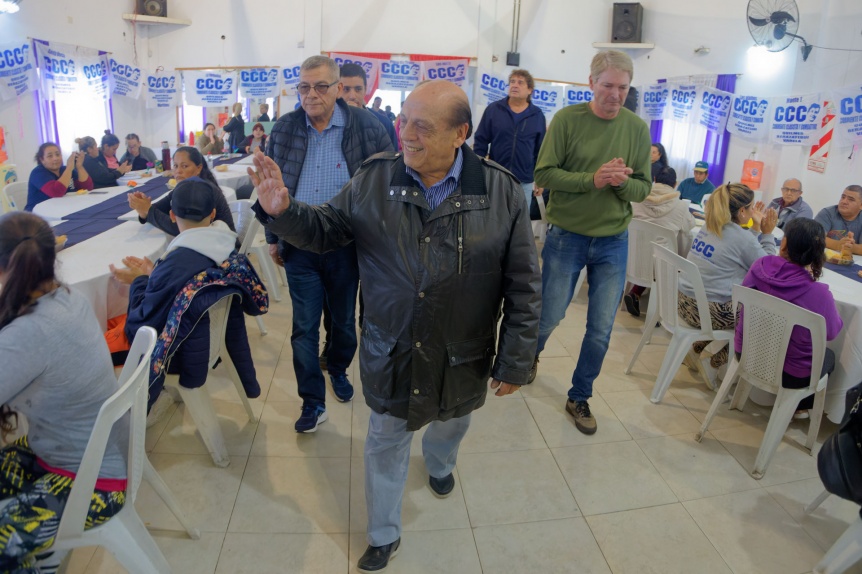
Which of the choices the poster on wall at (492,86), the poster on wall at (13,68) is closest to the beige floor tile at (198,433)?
the poster on wall at (13,68)

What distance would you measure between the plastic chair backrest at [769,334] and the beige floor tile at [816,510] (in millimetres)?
409

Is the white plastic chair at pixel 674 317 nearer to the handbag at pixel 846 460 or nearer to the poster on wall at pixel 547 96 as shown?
the handbag at pixel 846 460

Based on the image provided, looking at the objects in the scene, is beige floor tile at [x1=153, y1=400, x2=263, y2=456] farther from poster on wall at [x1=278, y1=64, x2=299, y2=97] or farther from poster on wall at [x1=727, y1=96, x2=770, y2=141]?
poster on wall at [x1=278, y1=64, x2=299, y2=97]

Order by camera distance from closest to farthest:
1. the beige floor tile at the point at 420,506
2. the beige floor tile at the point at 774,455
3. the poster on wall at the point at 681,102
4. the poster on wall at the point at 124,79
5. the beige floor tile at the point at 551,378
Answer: the beige floor tile at the point at 420,506 → the beige floor tile at the point at 774,455 → the beige floor tile at the point at 551,378 → the poster on wall at the point at 681,102 → the poster on wall at the point at 124,79

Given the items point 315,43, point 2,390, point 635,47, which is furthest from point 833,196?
point 315,43

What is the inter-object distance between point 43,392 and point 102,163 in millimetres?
5732

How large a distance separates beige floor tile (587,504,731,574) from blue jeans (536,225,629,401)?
71cm

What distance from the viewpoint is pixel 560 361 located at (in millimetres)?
3436

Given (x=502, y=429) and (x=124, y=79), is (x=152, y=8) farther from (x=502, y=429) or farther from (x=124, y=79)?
(x=502, y=429)

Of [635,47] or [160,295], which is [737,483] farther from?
[635,47]

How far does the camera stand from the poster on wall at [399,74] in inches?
360

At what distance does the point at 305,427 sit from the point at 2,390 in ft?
4.54

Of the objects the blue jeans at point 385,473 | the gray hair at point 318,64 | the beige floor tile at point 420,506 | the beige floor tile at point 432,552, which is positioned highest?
the gray hair at point 318,64

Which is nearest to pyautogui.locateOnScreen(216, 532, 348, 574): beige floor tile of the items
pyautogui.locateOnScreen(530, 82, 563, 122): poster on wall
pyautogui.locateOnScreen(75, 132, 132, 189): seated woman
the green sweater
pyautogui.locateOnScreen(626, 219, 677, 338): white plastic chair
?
the green sweater
